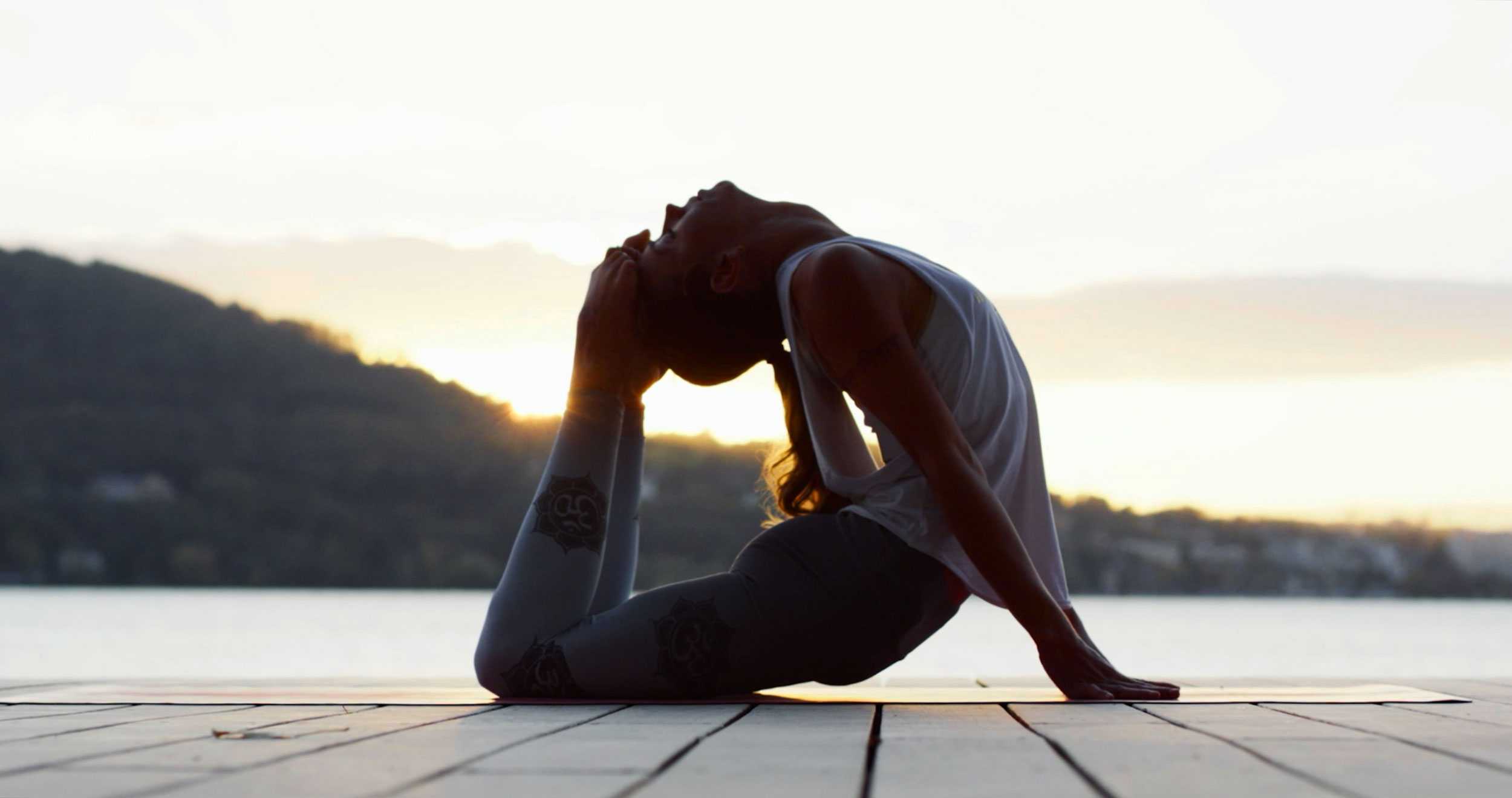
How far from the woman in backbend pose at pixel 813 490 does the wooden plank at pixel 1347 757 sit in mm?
375

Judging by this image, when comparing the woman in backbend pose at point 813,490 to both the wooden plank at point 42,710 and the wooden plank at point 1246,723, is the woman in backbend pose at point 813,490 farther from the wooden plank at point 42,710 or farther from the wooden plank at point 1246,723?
the wooden plank at point 42,710

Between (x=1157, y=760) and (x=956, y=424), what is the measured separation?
101 centimetres

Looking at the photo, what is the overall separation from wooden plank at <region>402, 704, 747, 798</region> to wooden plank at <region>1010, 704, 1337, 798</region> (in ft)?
1.61

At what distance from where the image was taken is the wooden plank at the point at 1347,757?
1.29m

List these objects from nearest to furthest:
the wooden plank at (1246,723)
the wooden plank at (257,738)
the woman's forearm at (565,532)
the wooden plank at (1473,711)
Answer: the wooden plank at (257,738), the wooden plank at (1246,723), the wooden plank at (1473,711), the woman's forearm at (565,532)

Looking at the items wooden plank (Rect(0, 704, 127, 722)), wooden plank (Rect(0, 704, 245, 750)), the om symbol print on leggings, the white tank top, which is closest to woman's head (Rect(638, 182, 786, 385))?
the white tank top

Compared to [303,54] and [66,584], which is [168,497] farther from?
[303,54]

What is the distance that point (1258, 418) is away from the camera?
42094 mm

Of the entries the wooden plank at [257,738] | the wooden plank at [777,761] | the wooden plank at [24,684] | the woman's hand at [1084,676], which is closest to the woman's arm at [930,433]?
the woman's hand at [1084,676]

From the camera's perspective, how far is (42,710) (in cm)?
239

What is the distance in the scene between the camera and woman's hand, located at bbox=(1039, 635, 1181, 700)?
2.28 metres

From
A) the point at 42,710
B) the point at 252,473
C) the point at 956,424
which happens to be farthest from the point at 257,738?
the point at 252,473

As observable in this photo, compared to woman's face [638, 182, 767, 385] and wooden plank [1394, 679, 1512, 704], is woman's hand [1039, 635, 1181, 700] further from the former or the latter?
woman's face [638, 182, 767, 385]

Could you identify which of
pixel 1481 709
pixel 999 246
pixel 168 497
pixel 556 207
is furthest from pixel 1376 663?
pixel 168 497
